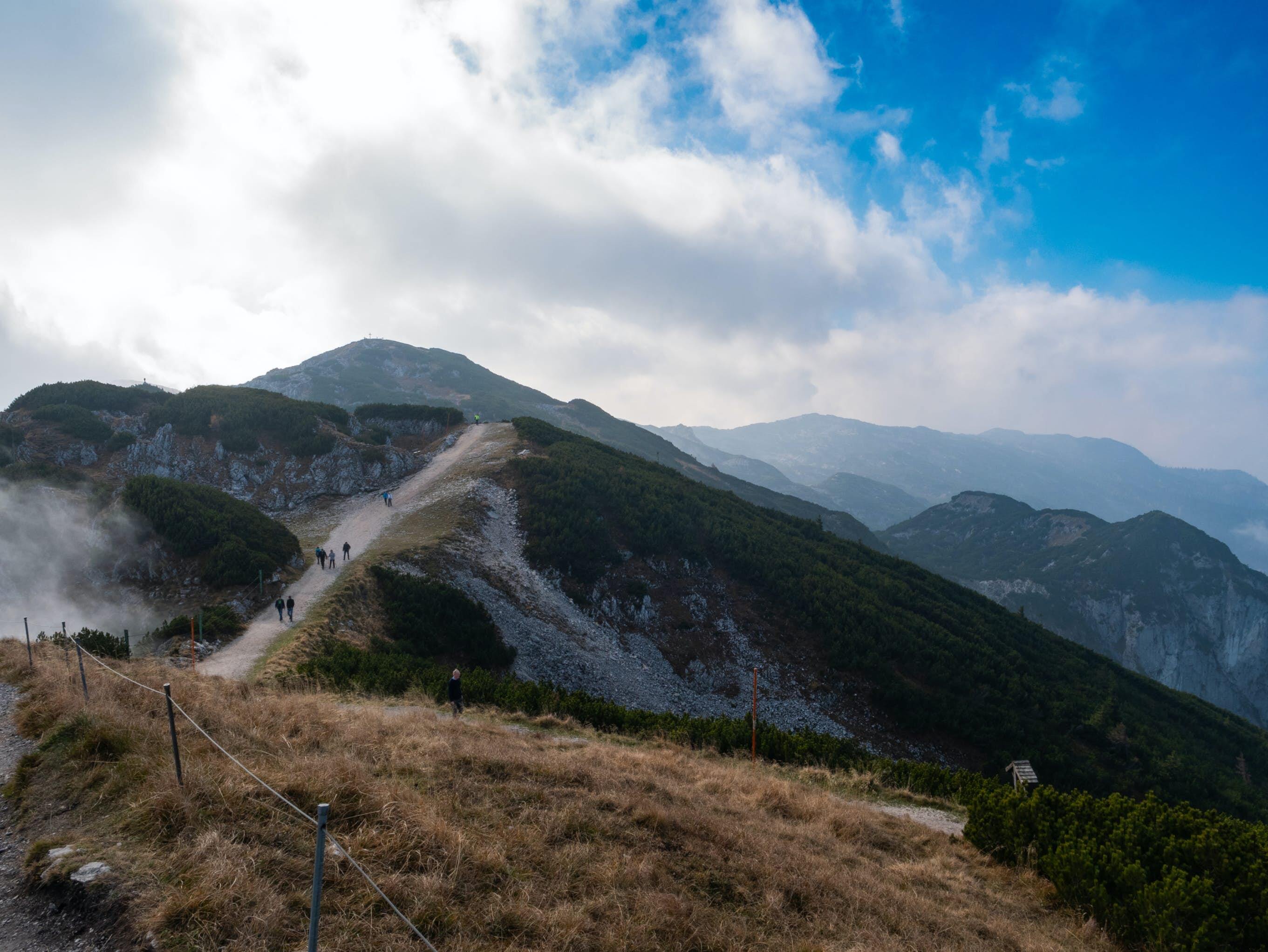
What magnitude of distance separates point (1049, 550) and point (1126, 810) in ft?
478

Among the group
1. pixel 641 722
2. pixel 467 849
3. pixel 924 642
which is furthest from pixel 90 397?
pixel 924 642

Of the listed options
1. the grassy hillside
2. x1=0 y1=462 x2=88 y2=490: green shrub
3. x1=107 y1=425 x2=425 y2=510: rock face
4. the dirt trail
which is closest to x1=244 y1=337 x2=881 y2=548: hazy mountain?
the grassy hillside

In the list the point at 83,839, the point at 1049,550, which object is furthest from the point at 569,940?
the point at 1049,550

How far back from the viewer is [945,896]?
8266 millimetres

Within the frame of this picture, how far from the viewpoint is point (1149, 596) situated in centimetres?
10556

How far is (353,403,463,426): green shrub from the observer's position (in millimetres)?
54844

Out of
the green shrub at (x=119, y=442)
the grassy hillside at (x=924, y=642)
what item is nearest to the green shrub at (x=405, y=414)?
the grassy hillside at (x=924, y=642)

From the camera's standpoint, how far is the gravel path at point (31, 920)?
444 cm

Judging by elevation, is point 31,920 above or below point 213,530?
below

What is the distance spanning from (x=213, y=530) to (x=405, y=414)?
3022 cm

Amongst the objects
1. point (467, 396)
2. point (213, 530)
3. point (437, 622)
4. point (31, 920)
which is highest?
point (467, 396)

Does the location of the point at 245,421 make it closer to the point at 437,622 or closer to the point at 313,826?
the point at 437,622

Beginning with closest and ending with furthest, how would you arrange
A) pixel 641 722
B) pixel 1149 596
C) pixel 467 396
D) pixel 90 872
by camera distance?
pixel 90 872, pixel 641 722, pixel 1149 596, pixel 467 396

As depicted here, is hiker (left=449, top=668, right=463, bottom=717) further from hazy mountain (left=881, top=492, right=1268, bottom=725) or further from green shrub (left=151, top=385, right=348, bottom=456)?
hazy mountain (left=881, top=492, right=1268, bottom=725)
